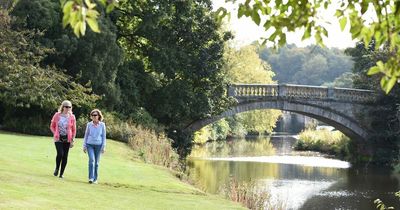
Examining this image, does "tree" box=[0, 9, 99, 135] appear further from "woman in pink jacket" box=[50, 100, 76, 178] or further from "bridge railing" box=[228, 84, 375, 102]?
"bridge railing" box=[228, 84, 375, 102]

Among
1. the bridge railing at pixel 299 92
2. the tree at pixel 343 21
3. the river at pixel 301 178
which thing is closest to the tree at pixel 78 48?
the river at pixel 301 178

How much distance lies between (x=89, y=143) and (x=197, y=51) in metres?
18.9

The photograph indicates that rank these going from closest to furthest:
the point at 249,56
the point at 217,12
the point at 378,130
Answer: the point at 217,12 → the point at 378,130 → the point at 249,56

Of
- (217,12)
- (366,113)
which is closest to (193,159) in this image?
(366,113)

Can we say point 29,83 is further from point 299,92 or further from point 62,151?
point 299,92

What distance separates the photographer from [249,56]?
56094 millimetres

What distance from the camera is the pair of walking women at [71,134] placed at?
12227mm

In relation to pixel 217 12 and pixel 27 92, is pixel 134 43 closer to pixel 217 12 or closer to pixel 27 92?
pixel 27 92

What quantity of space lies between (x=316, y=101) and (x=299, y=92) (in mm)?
Result: 1239

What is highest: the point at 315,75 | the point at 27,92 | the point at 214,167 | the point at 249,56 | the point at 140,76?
the point at 315,75

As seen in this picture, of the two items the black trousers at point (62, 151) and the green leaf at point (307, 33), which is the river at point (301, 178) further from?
the green leaf at point (307, 33)

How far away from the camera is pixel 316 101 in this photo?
126 feet

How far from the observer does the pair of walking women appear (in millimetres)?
12227

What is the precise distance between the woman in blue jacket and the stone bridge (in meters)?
24.5
